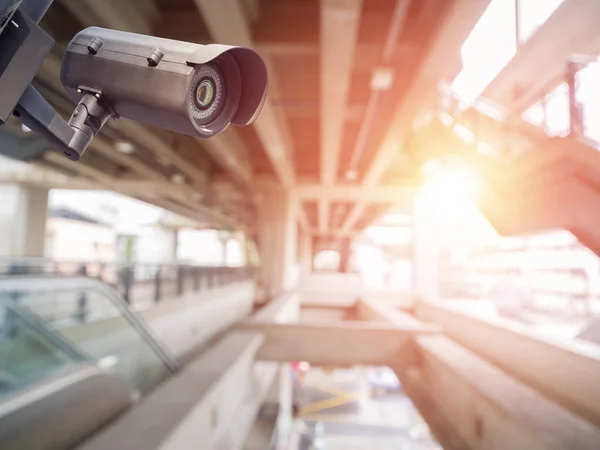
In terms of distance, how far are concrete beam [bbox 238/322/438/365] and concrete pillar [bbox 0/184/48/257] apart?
639 inches

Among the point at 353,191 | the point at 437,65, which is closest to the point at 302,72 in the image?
the point at 437,65

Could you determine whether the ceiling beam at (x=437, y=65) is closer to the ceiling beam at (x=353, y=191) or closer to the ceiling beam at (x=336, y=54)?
the ceiling beam at (x=336, y=54)

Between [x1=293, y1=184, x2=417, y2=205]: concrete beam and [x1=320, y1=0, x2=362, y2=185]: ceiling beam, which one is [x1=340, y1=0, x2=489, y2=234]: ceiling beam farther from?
[x1=293, y1=184, x2=417, y2=205]: concrete beam

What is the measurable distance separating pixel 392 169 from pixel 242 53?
1338 centimetres

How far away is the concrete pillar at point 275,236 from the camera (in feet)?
48.3

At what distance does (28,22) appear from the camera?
3.36 feet

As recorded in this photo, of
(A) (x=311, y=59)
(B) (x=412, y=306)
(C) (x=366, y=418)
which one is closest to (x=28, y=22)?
→ (A) (x=311, y=59)

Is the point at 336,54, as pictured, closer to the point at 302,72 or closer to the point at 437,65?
the point at 437,65

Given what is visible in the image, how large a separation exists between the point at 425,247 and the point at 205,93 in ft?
53.6

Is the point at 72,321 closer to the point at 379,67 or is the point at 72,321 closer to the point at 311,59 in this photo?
the point at 311,59

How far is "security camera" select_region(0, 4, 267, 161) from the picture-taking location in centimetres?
101

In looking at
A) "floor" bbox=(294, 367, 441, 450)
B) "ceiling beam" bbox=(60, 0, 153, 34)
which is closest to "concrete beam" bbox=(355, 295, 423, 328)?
"ceiling beam" bbox=(60, 0, 153, 34)

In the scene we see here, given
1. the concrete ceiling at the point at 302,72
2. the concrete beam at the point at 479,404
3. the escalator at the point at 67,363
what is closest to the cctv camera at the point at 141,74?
the concrete ceiling at the point at 302,72

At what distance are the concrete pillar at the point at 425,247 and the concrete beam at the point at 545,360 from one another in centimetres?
961
